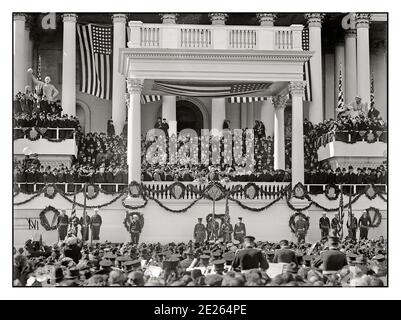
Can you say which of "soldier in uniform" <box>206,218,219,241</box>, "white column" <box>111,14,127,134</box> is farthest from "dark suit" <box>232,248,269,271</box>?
"white column" <box>111,14,127,134</box>

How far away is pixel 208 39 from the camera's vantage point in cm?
3180

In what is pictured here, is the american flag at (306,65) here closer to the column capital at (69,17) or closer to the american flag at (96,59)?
the american flag at (96,59)

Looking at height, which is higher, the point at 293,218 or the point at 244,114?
the point at 244,114

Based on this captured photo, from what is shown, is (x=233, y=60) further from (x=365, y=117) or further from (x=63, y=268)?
(x=63, y=268)

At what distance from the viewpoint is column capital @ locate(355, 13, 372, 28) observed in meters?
32.7

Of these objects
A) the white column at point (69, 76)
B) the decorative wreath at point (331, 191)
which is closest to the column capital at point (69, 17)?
the white column at point (69, 76)

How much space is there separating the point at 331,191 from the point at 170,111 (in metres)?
7.26

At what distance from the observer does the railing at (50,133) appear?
30859mm

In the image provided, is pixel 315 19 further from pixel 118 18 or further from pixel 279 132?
pixel 118 18

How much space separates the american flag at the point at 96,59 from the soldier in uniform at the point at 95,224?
5584 millimetres

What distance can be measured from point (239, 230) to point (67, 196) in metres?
6.03

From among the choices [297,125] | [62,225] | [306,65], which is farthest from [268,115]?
[62,225]

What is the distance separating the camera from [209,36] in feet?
104
